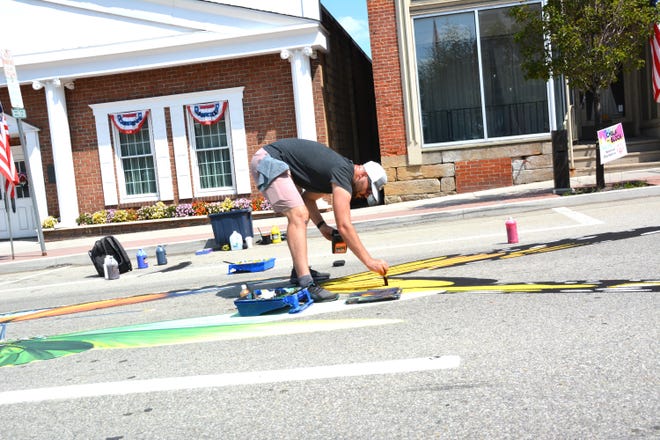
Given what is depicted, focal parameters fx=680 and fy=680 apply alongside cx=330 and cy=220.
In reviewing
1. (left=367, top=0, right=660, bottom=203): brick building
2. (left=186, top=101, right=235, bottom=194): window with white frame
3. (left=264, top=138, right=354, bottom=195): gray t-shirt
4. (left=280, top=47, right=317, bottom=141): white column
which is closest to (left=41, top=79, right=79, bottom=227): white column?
(left=186, top=101, right=235, bottom=194): window with white frame

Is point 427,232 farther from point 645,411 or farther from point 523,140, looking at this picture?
point 645,411

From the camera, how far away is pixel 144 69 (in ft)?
59.9

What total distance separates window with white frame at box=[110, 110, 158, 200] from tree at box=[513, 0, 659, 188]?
10.4 metres

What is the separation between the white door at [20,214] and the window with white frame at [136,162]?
2.93 m

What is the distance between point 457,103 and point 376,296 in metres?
12.7

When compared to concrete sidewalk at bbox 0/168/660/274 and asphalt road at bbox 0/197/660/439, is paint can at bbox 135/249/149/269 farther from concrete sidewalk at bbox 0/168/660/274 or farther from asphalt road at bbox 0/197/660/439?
asphalt road at bbox 0/197/660/439

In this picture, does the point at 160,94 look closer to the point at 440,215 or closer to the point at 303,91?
the point at 303,91

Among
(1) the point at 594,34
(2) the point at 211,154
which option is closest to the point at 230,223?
(2) the point at 211,154

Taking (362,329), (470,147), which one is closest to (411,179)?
(470,147)

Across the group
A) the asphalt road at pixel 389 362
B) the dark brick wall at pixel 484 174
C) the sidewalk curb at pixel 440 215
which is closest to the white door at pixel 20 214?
the sidewalk curb at pixel 440 215

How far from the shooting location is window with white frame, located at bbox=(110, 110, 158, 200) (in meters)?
18.9

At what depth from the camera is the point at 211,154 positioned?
733 inches

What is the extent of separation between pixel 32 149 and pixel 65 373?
16122 mm

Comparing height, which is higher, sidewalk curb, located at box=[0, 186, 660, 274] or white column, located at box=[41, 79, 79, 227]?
white column, located at box=[41, 79, 79, 227]
